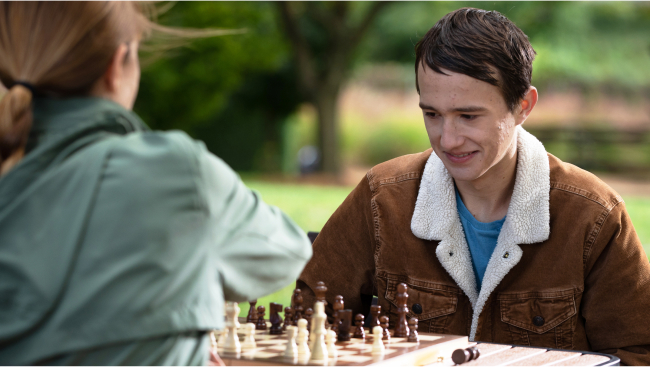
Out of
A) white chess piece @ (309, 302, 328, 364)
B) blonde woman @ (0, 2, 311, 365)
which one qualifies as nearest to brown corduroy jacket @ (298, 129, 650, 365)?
white chess piece @ (309, 302, 328, 364)

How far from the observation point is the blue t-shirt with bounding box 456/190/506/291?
9.64 feet

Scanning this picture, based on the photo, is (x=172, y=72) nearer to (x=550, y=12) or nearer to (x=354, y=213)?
(x=550, y=12)

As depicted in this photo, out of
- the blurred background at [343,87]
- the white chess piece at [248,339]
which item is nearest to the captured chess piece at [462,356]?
the white chess piece at [248,339]

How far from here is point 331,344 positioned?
215 centimetres

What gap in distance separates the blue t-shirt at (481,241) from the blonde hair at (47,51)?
1.86m

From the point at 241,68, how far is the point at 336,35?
2.88m

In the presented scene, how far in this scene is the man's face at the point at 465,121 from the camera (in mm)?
2676

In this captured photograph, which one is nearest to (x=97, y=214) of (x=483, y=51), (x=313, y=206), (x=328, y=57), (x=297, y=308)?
(x=297, y=308)

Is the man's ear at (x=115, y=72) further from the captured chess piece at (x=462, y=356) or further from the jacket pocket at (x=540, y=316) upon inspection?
the jacket pocket at (x=540, y=316)

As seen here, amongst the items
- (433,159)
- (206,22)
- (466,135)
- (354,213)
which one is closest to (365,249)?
(354,213)

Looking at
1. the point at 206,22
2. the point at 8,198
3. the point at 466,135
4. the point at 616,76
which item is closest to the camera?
the point at 8,198

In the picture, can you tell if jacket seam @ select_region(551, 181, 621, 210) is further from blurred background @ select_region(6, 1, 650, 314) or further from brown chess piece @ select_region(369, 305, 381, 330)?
blurred background @ select_region(6, 1, 650, 314)

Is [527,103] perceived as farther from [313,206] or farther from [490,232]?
[313,206]

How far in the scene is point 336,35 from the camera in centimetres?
1833
